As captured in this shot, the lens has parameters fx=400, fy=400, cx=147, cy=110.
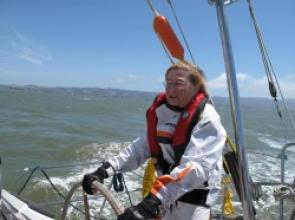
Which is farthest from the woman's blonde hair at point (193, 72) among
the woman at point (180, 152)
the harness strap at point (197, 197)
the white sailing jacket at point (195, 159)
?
the harness strap at point (197, 197)

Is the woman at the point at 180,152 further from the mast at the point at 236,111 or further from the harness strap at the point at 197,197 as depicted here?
the mast at the point at 236,111

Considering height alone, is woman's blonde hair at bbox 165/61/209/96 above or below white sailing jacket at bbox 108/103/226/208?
above

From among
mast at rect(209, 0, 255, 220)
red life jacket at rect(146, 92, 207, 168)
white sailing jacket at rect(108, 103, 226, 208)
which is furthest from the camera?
mast at rect(209, 0, 255, 220)

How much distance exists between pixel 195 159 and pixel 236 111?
0.48m

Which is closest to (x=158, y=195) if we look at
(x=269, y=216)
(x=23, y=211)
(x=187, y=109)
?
(x=187, y=109)

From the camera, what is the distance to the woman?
1.82 m

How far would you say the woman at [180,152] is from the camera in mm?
1816

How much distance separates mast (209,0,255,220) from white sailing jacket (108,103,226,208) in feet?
0.65

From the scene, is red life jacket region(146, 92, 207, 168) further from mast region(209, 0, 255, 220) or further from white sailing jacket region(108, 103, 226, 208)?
mast region(209, 0, 255, 220)

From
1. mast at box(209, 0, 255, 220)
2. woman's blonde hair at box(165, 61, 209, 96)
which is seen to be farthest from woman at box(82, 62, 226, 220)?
mast at box(209, 0, 255, 220)

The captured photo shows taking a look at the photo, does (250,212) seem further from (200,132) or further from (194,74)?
(194,74)

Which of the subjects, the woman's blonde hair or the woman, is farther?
the woman's blonde hair

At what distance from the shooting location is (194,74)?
2.12 metres

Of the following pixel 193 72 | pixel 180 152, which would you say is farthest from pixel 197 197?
pixel 193 72
